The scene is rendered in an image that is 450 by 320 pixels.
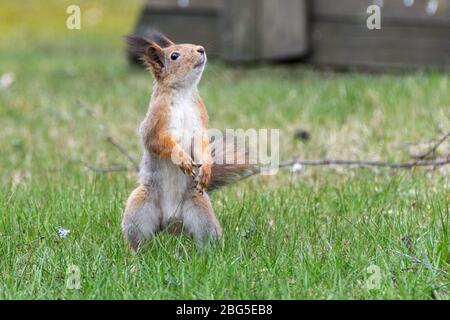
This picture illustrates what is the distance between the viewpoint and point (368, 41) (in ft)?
29.9

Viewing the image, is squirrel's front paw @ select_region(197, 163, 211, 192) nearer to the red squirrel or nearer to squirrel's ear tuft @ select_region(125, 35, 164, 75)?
the red squirrel

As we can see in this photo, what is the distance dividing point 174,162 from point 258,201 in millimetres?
987

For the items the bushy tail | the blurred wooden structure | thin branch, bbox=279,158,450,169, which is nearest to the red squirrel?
the bushy tail

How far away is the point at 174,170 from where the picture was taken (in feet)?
12.4

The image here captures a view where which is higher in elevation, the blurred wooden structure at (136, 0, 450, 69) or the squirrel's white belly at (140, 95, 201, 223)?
the blurred wooden structure at (136, 0, 450, 69)

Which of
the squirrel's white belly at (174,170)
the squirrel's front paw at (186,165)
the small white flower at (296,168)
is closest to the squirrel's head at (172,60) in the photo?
the squirrel's white belly at (174,170)

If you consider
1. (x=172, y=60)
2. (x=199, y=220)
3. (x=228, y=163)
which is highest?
(x=172, y=60)

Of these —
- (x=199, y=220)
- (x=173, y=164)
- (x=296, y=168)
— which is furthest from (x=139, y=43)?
(x=296, y=168)

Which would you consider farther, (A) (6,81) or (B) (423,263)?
(A) (6,81)

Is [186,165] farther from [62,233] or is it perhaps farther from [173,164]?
[62,233]

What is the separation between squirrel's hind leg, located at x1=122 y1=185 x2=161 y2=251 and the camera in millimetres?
3701

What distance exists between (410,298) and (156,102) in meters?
1.31

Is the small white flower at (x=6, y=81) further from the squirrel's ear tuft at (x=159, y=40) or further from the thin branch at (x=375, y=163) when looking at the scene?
the squirrel's ear tuft at (x=159, y=40)

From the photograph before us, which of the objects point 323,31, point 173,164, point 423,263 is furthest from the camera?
point 323,31
